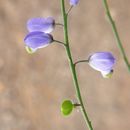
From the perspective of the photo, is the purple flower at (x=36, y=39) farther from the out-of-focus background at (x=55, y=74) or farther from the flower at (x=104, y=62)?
the out-of-focus background at (x=55, y=74)

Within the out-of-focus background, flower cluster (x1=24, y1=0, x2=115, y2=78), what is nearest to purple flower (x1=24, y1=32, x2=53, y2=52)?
flower cluster (x1=24, y1=0, x2=115, y2=78)

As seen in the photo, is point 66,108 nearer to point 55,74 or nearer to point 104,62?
point 104,62

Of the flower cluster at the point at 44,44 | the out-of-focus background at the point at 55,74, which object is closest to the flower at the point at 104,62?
the flower cluster at the point at 44,44

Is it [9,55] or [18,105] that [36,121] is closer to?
[18,105]

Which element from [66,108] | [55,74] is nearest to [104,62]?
[66,108]

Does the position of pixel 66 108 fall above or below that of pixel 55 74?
below
